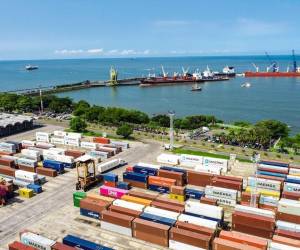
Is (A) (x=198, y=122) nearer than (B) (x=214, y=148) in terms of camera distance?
No

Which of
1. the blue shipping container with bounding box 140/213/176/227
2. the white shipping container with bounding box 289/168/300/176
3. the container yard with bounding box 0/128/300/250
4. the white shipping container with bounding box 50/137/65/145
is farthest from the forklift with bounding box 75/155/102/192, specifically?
the white shipping container with bounding box 289/168/300/176

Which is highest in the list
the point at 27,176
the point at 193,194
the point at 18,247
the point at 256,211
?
the point at 27,176

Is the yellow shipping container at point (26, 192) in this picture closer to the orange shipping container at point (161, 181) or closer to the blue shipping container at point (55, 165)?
the blue shipping container at point (55, 165)

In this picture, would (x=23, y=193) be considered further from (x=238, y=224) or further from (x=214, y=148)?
(x=214, y=148)

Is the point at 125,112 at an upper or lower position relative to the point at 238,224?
upper

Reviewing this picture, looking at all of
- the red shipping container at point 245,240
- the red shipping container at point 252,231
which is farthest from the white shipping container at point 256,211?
the red shipping container at point 245,240

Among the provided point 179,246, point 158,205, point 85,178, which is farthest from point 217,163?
point 179,246

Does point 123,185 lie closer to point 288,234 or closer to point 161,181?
point 161,181

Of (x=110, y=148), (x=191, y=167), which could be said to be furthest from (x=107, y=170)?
(x=191, y=167)
